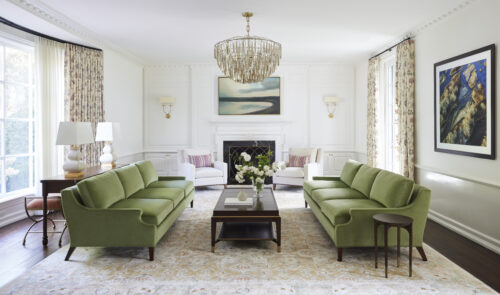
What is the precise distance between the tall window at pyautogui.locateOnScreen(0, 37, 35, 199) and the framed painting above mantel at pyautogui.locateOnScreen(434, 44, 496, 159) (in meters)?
6.09

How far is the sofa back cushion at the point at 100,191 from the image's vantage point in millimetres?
3365

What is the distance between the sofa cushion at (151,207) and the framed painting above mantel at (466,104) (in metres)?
3.67

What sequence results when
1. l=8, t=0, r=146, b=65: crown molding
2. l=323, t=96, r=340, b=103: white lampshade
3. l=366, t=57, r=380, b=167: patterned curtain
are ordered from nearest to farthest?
l=8, t=0, r=146, b=65: crown molding < l=366, t=57, r=380, b=167: patterned curtain < l=323, t=96, r=340, b=103: white lampshade

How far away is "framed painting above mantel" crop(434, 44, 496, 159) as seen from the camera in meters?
3.64

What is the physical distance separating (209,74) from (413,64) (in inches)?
178

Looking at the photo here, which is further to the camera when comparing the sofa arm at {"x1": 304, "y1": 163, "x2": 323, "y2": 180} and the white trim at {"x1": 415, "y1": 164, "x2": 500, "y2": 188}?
the sofa arm at {"x1": 304, "y1": 163, "x2": 323, "y2": 180}

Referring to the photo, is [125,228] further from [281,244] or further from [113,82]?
[113,82]

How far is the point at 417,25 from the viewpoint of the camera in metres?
4.95

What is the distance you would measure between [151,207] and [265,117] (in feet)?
15.6

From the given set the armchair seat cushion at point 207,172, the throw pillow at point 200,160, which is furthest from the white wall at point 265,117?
the armchair seat cushion at point 207,172

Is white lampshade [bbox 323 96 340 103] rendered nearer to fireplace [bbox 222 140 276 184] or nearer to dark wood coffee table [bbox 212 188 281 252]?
fireplace [bbox 222 140 276 184]

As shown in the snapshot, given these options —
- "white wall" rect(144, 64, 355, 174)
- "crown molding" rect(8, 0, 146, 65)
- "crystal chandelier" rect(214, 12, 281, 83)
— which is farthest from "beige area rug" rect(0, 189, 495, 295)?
"white wall" rect(144, 64, 355, 174)

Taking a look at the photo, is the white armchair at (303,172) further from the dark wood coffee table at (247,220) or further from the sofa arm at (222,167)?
the dark wood coffee table at (247,220)

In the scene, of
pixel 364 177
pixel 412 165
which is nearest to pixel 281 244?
pixel 364 177
